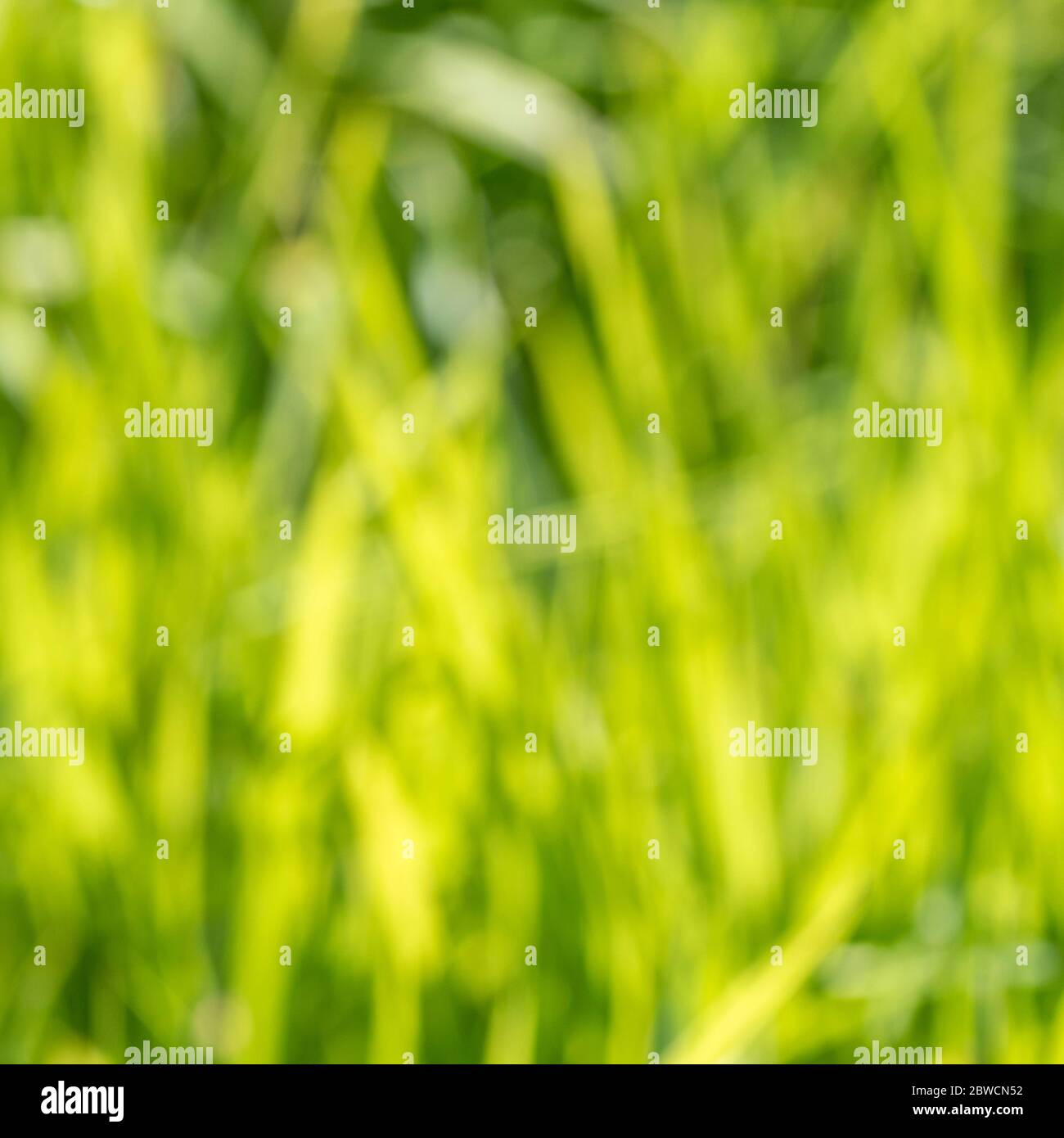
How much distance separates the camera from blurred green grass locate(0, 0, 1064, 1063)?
81 centimetres

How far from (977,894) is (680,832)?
0.17m

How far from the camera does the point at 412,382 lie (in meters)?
1.08

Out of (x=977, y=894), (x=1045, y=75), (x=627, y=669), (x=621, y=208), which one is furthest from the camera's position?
(x=1045, y=75)

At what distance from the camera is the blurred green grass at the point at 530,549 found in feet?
2.64

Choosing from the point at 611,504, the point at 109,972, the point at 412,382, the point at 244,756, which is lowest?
the point at 109,972

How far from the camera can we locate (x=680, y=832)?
86 cm

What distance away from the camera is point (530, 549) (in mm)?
1028

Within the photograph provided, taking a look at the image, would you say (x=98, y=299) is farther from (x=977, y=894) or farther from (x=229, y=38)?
(x=977, y=894)

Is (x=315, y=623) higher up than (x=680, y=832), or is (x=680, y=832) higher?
(x=315, y=623)

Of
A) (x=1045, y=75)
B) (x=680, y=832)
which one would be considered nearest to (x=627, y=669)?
(x=680, y=832)

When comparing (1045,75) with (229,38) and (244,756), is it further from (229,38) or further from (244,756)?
(244,756)

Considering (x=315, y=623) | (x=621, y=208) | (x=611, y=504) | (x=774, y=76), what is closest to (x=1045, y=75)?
(x=774, y=76)

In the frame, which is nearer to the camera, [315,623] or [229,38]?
[315,623]

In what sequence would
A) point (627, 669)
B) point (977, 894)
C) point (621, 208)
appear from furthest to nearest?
point (621, 208), point (627, 669), point (977, 894)
